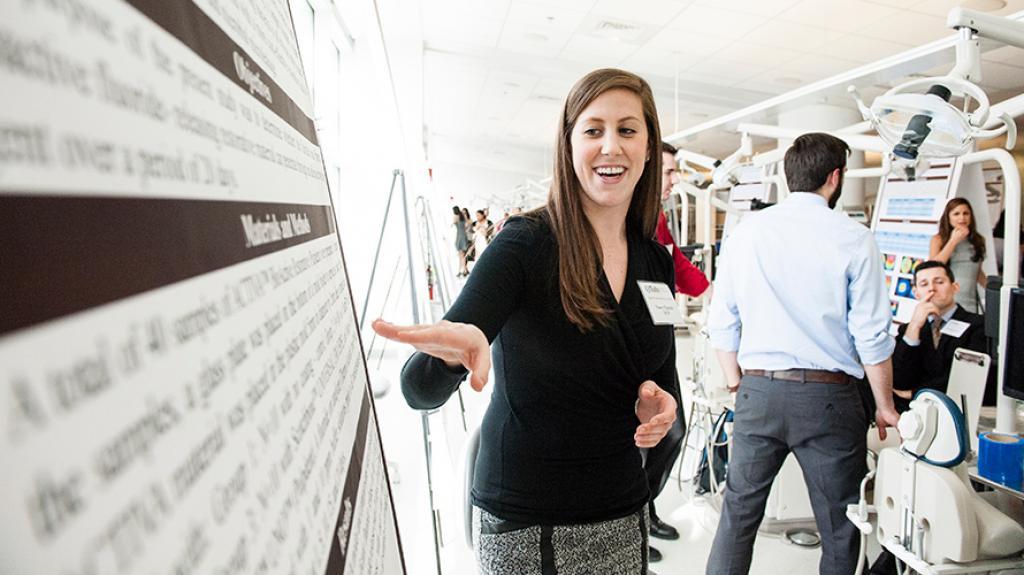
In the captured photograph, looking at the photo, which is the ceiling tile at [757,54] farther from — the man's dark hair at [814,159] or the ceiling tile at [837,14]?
the man's dark hair at [814,159]

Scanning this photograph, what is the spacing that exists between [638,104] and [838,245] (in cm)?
100

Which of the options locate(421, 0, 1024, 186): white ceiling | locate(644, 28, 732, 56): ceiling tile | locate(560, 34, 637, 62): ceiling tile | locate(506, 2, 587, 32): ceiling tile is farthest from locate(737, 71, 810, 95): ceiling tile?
locate(506, 2, 587, 32): ceiling tile

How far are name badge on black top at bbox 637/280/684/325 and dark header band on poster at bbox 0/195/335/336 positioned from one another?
2.85 ft

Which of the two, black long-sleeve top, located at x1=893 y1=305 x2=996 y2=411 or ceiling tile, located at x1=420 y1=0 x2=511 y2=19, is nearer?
black long-sleeve top, located at x1=893 y1=305 x2=996 y2=411

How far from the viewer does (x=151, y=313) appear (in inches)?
6.4

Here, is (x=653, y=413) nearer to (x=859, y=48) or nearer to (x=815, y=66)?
(x=859, y=48)

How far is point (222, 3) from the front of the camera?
29 centimetres

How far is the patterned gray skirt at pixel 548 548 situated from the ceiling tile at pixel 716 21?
4837 millimetres

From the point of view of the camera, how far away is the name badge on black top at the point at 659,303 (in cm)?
103

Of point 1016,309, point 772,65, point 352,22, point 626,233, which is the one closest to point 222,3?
point 626,233

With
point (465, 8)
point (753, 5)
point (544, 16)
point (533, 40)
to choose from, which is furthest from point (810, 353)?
point (533, 40)

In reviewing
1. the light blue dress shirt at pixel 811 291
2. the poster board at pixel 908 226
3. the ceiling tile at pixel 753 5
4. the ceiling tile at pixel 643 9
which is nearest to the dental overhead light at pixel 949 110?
the light blue dress shirt at pixel 811 291

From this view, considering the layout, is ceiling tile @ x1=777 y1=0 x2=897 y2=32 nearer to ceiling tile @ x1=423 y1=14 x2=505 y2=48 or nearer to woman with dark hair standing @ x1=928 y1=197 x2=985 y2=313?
woman with dark hair standing @ x1=928 y1=197 x2=985 y2=313

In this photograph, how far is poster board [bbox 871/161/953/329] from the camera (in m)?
4.23
